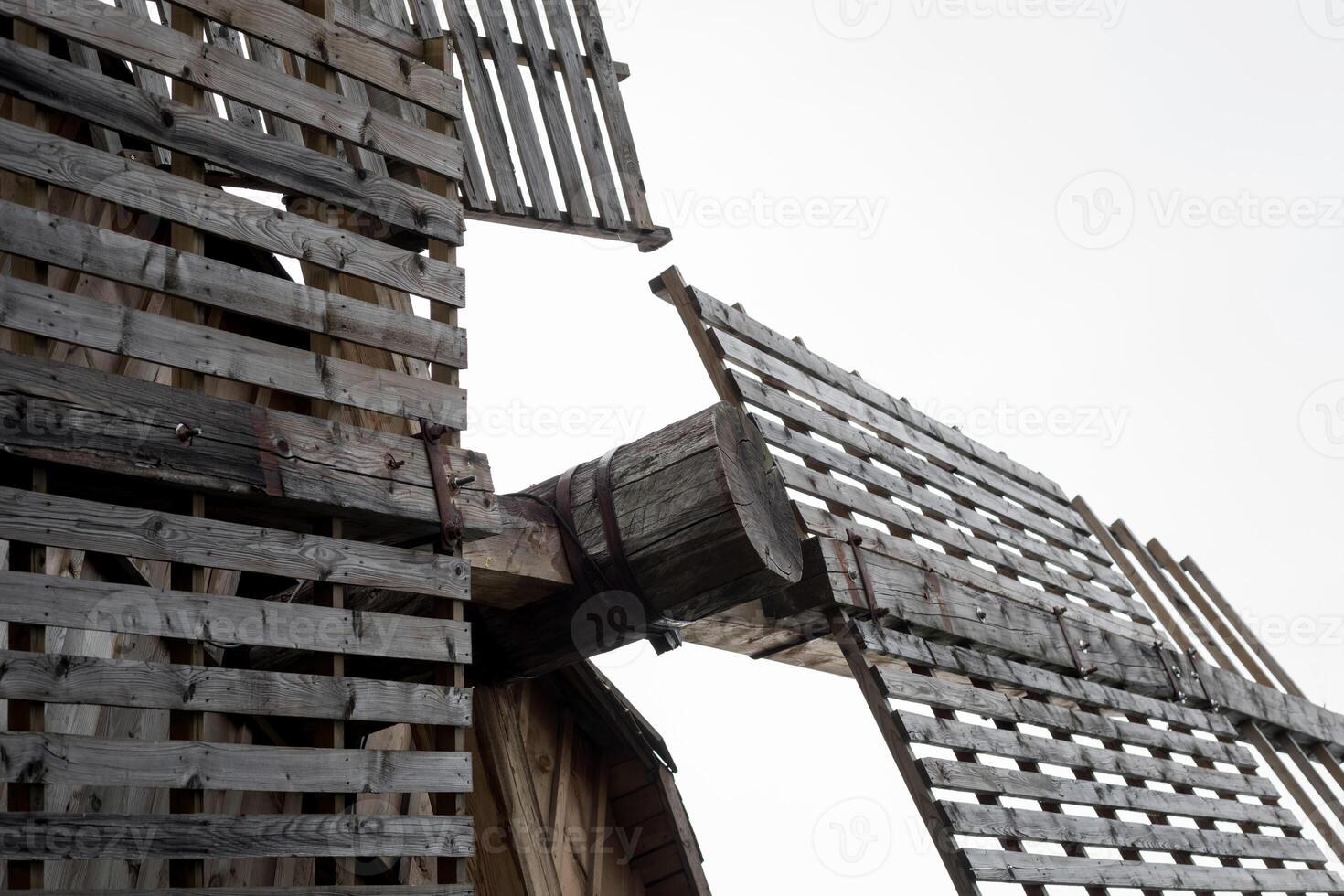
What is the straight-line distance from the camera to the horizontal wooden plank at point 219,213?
3.09m

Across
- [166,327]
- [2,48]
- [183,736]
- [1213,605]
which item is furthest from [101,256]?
[1213,605]

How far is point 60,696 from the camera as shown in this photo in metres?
2.71

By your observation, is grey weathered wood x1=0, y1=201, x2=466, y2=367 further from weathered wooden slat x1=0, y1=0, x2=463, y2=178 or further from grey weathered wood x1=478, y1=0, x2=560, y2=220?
grey weathered wood x1=478, y1=0, x2=560, y2=220

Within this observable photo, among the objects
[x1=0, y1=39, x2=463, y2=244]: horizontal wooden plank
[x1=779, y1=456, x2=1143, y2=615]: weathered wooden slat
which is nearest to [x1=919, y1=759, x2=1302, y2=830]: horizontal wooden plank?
[x1=779, y1=456, x2=1143, y2=615]: weathered wooden slat

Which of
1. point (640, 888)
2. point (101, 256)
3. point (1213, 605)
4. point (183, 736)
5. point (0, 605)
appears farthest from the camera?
point (1213, 605)

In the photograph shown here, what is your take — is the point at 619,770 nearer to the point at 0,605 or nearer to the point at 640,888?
the point at 640,888

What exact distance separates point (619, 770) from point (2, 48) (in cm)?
406

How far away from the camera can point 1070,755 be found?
6176mm

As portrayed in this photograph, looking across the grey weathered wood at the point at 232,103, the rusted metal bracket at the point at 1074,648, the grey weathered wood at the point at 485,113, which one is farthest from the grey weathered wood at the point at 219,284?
the rusted metal bracket at the point at 1074,648

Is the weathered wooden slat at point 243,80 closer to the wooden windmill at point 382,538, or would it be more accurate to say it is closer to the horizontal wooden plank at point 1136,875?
the wooden windmill at point 382,538

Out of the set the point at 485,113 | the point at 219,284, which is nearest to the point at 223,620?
the point at 219,284

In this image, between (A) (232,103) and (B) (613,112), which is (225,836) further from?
(B) (613,112)

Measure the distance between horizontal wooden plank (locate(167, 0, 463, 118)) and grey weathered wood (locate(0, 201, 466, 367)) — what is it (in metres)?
0.74

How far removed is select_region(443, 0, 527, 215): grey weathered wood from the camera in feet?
18.8
